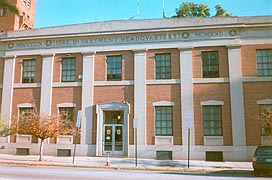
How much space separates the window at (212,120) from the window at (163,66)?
2885mm

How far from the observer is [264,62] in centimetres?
1492

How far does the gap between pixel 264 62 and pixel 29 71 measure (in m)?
14.0

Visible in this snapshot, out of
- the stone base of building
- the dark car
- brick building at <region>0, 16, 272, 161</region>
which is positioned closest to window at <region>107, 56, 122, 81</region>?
brick building at <region>0, 16, 272, 161</region>

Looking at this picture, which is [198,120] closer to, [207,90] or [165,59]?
[207,90]

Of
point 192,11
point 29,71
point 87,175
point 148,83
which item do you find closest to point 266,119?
point 148,83

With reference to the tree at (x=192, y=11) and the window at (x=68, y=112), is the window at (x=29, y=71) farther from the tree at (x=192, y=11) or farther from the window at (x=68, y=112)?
the tree at (x=192, y=11)

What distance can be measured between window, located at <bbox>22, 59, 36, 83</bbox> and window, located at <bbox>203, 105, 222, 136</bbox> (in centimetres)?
1076

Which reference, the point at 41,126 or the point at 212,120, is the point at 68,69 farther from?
the point at 212,120

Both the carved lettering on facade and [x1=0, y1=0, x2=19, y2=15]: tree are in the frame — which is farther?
the carved lettering on facade

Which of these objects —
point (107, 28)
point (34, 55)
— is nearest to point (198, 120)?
point (107, 28)

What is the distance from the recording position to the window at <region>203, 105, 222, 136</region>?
48.9 feet

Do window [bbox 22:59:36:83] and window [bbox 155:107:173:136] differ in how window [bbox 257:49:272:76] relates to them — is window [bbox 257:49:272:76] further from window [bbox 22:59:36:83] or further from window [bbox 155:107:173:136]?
window [bbox 22:59:36:83]

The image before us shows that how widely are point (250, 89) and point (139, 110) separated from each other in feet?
20.2

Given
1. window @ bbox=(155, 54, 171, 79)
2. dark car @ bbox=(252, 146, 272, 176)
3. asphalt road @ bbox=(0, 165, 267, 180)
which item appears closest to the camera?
asphalt road @ bbox=(0, 165, 267, 180)
